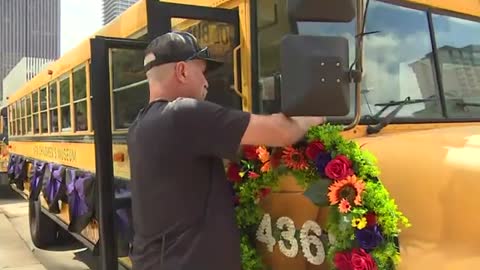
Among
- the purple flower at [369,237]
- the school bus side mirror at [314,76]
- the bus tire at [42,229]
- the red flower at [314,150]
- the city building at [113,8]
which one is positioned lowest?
the bus tire at [42,229]

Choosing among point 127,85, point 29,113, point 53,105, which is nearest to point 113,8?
point 127,85

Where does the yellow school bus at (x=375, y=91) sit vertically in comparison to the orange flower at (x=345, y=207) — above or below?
above

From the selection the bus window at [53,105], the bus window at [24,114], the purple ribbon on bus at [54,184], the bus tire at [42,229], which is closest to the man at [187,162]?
the purple ribbon on bus at [54,184]

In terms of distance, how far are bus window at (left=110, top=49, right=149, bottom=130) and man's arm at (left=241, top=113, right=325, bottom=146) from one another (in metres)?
1.44

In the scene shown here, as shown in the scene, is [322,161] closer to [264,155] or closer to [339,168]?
[339,168]

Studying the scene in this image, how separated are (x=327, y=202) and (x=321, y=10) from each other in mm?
601

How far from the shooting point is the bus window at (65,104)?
5.24m

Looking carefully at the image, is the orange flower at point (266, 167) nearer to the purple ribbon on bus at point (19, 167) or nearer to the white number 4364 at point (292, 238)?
the white number 4364 at point (292, 238)

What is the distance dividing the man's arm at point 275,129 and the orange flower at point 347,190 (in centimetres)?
21

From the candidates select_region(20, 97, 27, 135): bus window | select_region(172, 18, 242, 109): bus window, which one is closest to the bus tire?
select_region(20, 97, 27, 135): bus window

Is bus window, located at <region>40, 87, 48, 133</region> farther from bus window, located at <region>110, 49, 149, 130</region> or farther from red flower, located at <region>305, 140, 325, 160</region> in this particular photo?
red flower, located at <region>305, 140, 325, 160</region>

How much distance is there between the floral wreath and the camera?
5.74 ft

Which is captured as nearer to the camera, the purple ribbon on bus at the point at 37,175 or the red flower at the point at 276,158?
the red flower at the point at 276,158

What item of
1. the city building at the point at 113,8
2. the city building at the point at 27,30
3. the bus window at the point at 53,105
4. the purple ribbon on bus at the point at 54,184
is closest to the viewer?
the city building at the point at 113,8
